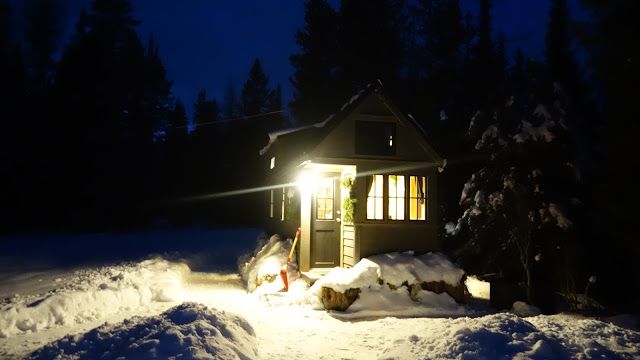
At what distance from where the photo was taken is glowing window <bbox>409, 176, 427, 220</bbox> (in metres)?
13.3

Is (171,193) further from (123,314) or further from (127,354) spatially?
(127,354)

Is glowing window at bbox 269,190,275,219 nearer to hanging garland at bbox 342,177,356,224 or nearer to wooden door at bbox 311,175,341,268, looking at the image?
wooden door at bbox 311,175,341,268

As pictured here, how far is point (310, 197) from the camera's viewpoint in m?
14.0

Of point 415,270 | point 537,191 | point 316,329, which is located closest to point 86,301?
point 316,329

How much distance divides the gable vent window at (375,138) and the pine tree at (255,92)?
4297cm

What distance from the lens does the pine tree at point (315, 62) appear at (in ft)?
112

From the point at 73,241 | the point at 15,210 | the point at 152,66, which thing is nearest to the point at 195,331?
the point at 73,241

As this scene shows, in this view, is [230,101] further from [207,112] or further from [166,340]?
[166,340]

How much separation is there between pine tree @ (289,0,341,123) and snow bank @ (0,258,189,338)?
72.4 feet

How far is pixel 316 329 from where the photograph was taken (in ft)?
30.0

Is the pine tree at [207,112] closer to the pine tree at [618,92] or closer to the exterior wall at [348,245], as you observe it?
the exterior wall at [348,245]

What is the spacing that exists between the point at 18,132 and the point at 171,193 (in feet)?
39.5

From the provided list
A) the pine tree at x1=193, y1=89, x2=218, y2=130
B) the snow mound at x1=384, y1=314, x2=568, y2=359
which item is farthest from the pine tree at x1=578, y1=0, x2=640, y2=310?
the pine tree at x1=193, y1=89, x2=218, y2=130

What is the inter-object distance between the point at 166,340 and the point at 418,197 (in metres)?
8.63
